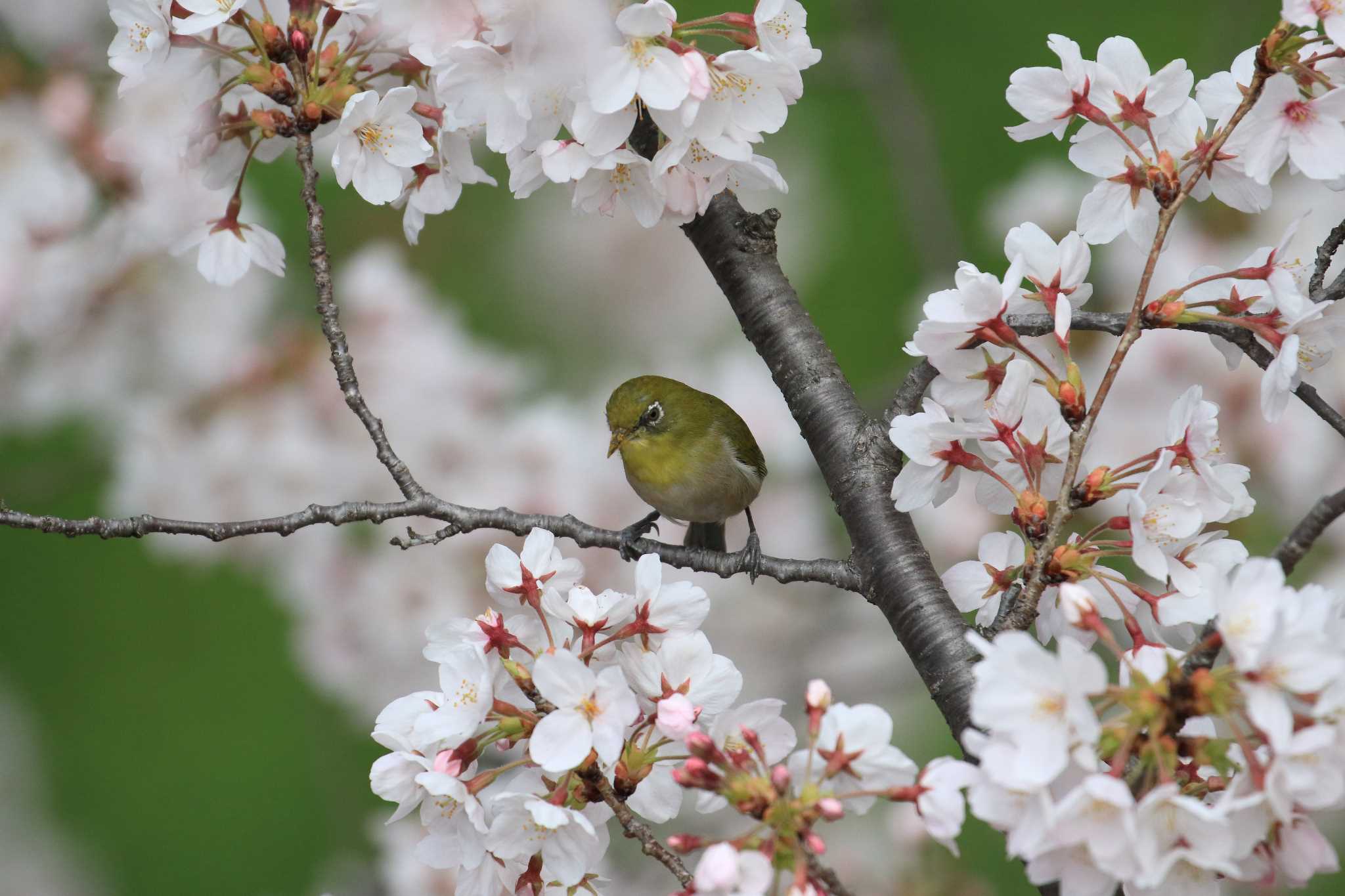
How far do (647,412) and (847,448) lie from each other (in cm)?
136

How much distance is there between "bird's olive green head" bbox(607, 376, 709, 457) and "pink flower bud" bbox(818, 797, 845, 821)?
1.81m

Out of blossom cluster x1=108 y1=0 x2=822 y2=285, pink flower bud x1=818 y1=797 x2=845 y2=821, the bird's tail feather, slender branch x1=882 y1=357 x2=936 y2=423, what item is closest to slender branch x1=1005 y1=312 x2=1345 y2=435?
slender branch x1=882 y1=357 x2=936 y2=423

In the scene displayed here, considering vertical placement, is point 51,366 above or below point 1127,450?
above

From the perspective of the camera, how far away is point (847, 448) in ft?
5.04

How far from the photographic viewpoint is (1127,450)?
9.98 ft

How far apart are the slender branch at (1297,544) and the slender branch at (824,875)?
1.12ft

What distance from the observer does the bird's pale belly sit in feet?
9.21

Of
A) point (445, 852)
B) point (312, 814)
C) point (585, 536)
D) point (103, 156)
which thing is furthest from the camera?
point (312, 814)

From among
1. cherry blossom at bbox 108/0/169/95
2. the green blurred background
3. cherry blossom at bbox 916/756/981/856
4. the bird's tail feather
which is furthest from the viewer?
the green blurred background

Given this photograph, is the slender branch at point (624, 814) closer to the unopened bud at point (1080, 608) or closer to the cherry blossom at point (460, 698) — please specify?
the cherry blossom at point (460, 698)

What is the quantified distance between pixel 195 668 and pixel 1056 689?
200 inches

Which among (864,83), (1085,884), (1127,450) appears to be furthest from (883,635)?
(1085,884)

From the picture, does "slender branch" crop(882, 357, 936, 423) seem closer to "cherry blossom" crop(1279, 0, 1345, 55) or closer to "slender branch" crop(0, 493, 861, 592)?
"slender branch" crop(0, 493, 861, 592)

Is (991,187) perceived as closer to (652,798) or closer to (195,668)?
(195,668)
